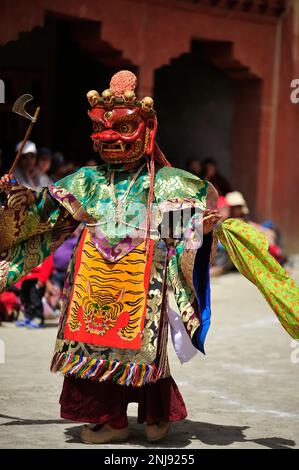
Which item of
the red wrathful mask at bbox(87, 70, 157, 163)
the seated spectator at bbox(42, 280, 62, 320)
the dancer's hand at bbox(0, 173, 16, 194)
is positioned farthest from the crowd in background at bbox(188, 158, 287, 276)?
the dancer's hand at bbox(0, 173, 16, 194)

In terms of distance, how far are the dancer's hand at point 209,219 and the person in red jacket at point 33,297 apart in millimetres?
3822

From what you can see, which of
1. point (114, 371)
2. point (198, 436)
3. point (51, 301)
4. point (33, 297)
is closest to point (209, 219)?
point (114, 371)

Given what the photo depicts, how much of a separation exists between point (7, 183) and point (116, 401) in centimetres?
123

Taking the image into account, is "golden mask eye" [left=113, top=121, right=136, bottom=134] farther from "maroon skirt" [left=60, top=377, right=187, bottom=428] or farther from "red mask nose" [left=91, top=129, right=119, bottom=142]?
"maroon skirt" [left=60, top=377, right=187, bottom=428]

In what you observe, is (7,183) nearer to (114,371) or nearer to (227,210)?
(114,371)

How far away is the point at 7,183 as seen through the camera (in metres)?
5.77

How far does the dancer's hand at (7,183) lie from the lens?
575 cm

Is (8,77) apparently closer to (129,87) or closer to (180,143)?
(180,143)

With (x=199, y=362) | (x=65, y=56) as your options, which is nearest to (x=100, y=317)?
(x=199, y=362)

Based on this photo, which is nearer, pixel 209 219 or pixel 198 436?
pixel 209 219

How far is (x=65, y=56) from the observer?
16062mm

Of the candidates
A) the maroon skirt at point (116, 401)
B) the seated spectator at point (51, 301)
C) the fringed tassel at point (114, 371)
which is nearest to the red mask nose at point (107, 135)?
the fringed tassel at point (114, 371)

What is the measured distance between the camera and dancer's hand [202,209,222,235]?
5805 mm
